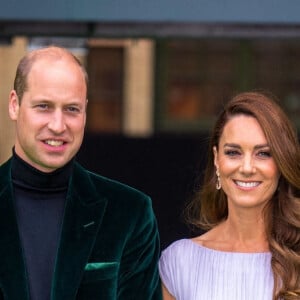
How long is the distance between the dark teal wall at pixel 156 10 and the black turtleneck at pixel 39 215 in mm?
1098

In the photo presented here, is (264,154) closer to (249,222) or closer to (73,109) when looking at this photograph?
(249,222)

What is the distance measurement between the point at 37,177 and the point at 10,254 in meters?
0.30

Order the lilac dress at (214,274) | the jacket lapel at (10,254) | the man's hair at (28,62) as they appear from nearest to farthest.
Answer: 1. the jacket lapel at (10,254)
2. the man's hair at (28,62)
3. the lilac dress at (214,274)

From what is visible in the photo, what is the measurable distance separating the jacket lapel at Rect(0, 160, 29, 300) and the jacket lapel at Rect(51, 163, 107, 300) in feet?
0.39

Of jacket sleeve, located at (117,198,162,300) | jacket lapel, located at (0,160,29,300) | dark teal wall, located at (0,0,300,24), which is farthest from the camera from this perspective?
dark teal wall, located at (0,0,300,24)

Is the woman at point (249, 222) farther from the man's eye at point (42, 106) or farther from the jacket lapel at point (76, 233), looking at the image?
the man's eye at point (42, 106)

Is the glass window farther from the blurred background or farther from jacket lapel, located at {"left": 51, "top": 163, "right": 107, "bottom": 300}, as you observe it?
jacket lapel, located at {"left": 51, "top": 163, "right": 107, "bottom": 300}

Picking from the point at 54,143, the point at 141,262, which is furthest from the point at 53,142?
the point at 141,262

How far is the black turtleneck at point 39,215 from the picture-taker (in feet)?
10.9

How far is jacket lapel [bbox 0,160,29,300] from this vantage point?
3.26m

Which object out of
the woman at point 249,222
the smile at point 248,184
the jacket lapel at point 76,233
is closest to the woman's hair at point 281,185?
the woman at point 249,222

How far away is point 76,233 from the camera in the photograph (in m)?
3.39

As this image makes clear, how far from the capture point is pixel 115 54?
12680 mm

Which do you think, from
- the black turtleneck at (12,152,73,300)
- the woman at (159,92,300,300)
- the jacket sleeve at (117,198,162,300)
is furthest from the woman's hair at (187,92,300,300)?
the black turtleneck at (12,152,73,300)
